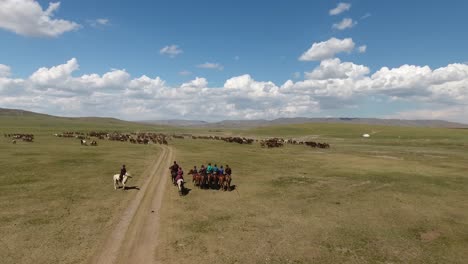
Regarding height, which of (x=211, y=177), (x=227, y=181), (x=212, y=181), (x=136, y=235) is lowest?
(x=136, y=235)

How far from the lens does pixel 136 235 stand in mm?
13828

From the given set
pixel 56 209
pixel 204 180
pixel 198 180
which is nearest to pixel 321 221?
pixel 204 180

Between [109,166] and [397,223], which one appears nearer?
[397,223]

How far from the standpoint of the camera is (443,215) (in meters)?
17.6

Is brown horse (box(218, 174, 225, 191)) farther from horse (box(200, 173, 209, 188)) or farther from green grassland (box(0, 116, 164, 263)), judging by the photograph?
green grassland (box(0, 116, 164, 263))

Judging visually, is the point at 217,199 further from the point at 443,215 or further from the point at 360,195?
the point at 443,215

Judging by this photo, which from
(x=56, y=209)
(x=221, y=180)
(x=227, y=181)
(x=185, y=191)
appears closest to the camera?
(x=56, y=209)

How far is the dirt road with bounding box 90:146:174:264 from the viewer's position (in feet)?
38.4

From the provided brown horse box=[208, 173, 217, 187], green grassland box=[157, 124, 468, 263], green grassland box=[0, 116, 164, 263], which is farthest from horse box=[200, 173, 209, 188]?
green grassland box=[0, 116, 164, 263]

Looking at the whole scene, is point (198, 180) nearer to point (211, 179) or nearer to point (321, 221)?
point (211, 179)

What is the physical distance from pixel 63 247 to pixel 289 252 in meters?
8.50

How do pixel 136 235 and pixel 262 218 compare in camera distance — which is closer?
pixel 136 235

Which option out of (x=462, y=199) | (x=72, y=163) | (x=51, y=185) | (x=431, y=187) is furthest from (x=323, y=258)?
(x=72, y=163)

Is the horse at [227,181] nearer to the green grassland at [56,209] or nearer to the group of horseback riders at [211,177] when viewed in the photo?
the group of horseback riders at [211,177]
